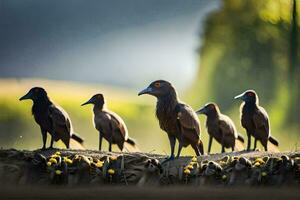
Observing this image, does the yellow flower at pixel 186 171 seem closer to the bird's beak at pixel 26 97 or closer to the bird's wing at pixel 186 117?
the bird's wing at pixel 186 117

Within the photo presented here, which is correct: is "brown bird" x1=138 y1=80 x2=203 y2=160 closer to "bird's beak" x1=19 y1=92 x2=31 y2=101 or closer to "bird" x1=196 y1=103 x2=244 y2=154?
"bird" x1=196 y1=103 x2=244 y2=154

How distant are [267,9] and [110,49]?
3.43 feet

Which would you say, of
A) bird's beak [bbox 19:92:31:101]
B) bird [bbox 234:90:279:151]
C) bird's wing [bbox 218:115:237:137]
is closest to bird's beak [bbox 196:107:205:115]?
bird's wing [bbox 218:115:237:137]

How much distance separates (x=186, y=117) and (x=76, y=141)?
0.77 meters

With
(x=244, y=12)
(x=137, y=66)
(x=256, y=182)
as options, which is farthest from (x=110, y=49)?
(x=256, y=182)

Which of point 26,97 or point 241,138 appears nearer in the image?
point 26,97

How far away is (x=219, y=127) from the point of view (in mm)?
4270

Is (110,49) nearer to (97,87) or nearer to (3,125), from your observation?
(97,87)

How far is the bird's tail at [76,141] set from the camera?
436 centimetres

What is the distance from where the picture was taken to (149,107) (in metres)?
4.61

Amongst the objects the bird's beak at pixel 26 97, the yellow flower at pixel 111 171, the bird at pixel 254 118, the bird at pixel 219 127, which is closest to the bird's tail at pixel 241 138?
the bird at pixel 219 127

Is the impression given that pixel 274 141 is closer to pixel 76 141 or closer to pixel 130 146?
pixel 130 146

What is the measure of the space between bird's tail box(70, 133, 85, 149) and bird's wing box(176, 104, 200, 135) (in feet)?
2.38

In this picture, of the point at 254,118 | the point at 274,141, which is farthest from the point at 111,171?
the point at 274,141
